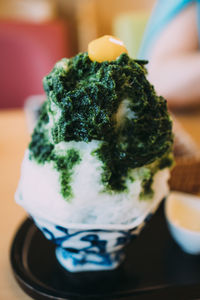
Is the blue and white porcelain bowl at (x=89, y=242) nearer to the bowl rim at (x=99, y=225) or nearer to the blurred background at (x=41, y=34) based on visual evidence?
the bowl rim at (x=99, y=225)

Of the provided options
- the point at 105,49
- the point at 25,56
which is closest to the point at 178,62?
the point at 25,56

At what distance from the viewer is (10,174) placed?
0.84m

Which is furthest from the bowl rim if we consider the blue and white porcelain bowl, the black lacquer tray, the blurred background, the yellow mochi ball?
the blurred background

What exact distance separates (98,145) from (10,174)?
1.75 feet

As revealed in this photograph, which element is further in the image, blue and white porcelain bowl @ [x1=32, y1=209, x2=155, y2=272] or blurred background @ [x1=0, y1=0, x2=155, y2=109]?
blurred background @ [x1=0, y1=0, x2=155, y2=109]

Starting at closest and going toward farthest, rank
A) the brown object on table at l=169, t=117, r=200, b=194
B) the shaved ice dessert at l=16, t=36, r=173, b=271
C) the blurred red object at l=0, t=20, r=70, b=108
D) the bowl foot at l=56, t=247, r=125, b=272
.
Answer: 1. the shaved ice dessert at l=16, t=36, r=173, b=271
2. the bowl foot at l=56, t=247, r=125, b=272
3. the brown object on table at l=169, t=117, r=200, b=194
4. the blurred red object at l=0, t=20, r=70, b=108

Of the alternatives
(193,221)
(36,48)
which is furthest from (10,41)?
(193,221)

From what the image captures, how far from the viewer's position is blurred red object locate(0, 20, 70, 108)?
1.72m

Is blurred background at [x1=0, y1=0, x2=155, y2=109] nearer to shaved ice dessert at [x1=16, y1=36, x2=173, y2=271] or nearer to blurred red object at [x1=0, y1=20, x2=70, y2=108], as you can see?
blurred red object at [x1=0, y1=20, x2=70, y2=108]

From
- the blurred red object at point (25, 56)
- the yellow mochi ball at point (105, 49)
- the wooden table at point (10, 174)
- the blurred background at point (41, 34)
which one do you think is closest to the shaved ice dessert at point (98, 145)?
the yellow mochi ball at point (105, 49)

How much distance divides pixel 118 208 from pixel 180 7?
1437mm

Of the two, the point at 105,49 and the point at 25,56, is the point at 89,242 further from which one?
the point at 25,56

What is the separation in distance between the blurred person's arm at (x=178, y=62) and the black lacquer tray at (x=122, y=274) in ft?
2.67

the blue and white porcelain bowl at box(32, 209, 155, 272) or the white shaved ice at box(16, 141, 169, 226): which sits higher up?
the white shaved ice at box(16, 141, 169, 226)
